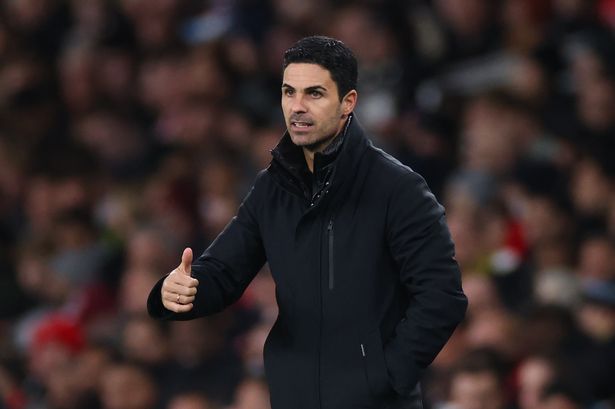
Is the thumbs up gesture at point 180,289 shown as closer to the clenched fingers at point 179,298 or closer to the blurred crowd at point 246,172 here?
the clenched fingers at point 179,298

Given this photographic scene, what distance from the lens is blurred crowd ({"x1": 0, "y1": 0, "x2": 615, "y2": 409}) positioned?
632cm

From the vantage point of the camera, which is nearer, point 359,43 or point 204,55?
point 359,43

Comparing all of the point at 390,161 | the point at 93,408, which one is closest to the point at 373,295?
the point at 390,161

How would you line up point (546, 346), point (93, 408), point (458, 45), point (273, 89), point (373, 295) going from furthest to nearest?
point (273, 89)
point (458, 45)
point (93, 408)
point (546, 346)
point (373, 295)

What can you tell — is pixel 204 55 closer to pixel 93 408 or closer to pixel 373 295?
pixel 93 408

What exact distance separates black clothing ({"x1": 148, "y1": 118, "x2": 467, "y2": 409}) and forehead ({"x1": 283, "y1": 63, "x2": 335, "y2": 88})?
0.58 feet

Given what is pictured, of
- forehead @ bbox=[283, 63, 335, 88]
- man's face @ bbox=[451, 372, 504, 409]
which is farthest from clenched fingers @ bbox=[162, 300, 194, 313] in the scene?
man's face @ bbox=[451, 372, 504, 409]

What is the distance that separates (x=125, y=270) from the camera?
8031 millimetres

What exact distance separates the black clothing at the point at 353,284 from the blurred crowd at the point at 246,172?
1.92 m

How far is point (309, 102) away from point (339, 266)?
0.43 meters

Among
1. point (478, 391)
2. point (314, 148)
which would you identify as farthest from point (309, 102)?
point (478, 391)

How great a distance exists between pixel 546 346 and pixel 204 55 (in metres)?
3.33

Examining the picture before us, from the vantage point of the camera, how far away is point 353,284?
3.97 metres

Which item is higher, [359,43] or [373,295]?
[359,43]
